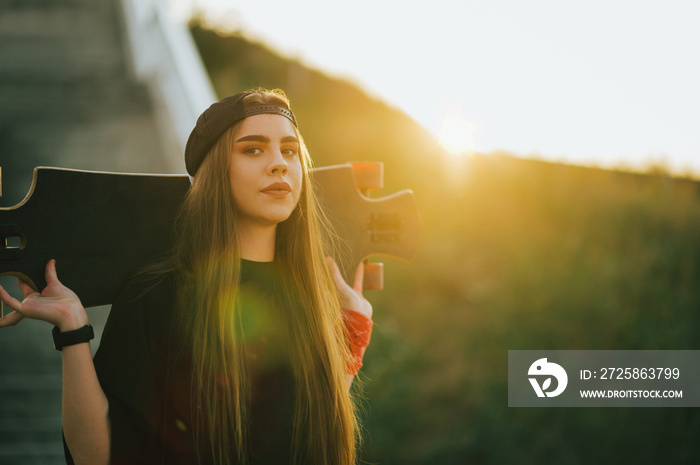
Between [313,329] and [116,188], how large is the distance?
2.09 ft

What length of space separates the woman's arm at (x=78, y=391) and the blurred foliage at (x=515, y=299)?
118 inches

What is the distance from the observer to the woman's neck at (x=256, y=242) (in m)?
1.60

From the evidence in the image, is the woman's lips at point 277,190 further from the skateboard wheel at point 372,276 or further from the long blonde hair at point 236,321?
the skateboard wheel at point 372,276

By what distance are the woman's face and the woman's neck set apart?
62 millimetres

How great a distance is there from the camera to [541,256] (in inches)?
208

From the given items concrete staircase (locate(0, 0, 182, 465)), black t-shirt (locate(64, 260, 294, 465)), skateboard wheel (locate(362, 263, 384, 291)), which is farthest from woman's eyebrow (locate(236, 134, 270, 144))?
concrete staircase (locate(0, 0, 182, 465))

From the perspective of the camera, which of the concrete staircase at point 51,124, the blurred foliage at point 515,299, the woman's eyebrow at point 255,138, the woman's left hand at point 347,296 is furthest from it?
the blurred foliage at point 515,299

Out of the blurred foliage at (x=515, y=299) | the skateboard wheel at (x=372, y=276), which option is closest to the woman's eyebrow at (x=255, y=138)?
the skateboard wheel at (x=372, y=276)

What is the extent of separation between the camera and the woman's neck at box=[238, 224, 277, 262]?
1.60m

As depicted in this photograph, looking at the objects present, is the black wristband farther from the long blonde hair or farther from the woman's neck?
the woman's neck

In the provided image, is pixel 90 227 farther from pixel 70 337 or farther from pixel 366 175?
pixel 366 175

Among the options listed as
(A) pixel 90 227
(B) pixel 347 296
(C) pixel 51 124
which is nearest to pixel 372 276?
(B) pixel 347 296

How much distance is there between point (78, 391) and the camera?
1.29 m

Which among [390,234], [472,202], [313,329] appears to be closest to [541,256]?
[472,202]
